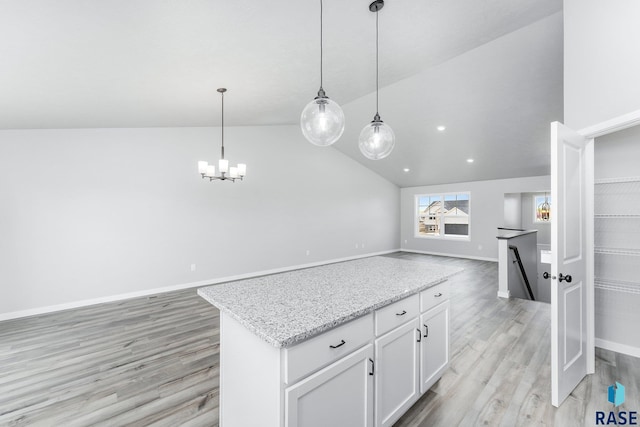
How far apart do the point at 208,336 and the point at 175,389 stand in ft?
2.90

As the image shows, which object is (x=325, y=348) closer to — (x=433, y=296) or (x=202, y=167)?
(x=433, y=296)

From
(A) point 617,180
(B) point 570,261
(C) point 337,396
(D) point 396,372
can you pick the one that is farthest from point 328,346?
Answer: (A) point 617,180

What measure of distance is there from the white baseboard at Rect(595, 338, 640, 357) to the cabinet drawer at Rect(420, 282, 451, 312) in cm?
187

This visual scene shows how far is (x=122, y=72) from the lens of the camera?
238cm

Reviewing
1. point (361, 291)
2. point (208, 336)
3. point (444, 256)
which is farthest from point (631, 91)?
point (444, 256)

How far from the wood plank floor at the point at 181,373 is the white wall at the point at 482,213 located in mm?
4280

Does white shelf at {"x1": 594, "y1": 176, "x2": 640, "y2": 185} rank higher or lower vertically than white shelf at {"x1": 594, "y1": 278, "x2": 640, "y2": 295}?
higher

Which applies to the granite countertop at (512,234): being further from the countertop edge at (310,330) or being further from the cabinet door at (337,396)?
the cabinet door at (337,396)

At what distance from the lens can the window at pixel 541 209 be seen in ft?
25.5

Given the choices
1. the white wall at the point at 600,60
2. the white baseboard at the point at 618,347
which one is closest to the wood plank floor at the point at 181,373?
the white baseboard at the point at 618,347

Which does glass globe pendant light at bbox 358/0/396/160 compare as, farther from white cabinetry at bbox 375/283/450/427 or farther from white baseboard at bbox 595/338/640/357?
white baseboard at bbox 595/338/640/357

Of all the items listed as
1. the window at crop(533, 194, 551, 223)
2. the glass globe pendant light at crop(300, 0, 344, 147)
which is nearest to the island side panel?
the glass globe pendant light at crop(300, 0, 344, 147)

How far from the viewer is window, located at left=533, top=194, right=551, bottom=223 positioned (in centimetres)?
777

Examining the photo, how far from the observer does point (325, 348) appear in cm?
122
